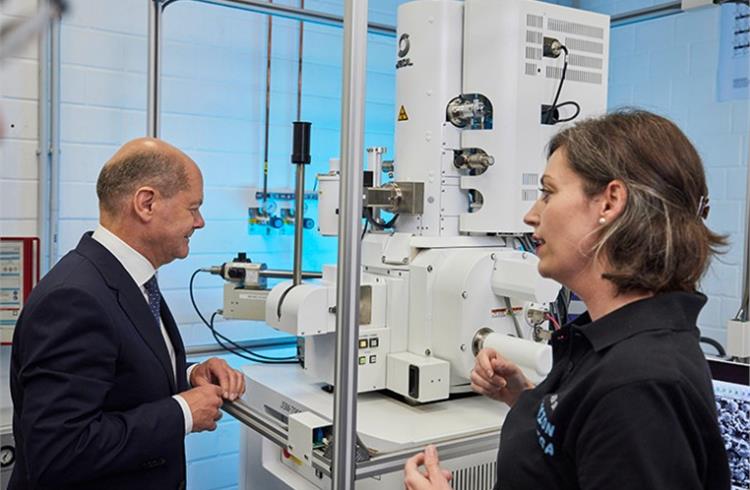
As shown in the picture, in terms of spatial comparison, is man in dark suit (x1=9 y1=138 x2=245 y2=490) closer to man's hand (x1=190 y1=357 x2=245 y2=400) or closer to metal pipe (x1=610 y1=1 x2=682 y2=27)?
man's hand (x1=190 y1=357 x2=245 y2=400)

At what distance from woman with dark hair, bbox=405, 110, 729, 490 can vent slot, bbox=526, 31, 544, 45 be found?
83 centimetres

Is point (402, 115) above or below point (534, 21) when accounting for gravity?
→ below

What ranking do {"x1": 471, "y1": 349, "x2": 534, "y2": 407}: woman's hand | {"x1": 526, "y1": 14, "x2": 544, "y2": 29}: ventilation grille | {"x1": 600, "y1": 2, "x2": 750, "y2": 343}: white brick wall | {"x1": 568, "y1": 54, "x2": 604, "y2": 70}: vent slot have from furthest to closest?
{"x1": 600, "y1": 2, "x2": 750, "y2": 343}: white brick wall
{"x1": 568, "y1": 54, "x2": 604, "y2": 70}: vent slot
{"x1": 526, "y1": 14, "x2": 544, "y2": 29}: ventilation grille
{"x1": 471, "y1": 349, "x2": 534, "y2": 407}: woman's hand

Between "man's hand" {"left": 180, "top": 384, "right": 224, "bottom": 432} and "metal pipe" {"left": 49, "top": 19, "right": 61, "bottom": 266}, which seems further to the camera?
"metal pipe" {"left": 49, "top": 19, "right": 61, "bottom": 266}

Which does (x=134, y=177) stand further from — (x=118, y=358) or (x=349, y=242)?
(x=349, y=242)

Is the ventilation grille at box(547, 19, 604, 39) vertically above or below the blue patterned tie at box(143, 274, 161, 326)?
above

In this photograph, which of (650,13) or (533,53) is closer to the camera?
(533,53)

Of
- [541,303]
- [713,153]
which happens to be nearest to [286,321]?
[541,303]

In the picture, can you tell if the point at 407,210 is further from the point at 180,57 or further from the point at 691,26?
the point at 691,26

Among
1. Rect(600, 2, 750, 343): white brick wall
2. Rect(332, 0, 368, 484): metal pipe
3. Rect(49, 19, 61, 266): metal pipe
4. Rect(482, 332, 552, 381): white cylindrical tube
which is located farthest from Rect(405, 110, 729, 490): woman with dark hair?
Rect(600, 2, 750, 343): white brick wall

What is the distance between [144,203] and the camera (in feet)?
4.96

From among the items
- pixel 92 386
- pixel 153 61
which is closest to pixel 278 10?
pixel 153 61

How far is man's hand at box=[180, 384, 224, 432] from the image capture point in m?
1.45

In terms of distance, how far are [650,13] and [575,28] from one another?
0.41 meters
